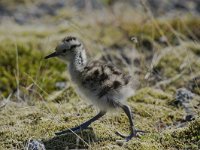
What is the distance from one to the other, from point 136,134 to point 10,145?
1.01m

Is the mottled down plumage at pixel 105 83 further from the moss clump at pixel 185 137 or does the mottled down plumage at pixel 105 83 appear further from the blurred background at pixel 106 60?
the moss clump at pixel 185 137

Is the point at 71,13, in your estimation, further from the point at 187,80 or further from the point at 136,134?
the point at 136,134

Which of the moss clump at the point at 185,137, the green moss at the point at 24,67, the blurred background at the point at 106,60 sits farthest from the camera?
the green moss at the point at 24,67

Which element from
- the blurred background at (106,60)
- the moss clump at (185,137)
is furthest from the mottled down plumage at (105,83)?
the moss clump at (185,137)

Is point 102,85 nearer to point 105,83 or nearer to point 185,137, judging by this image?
point 105,83

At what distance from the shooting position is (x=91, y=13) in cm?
864

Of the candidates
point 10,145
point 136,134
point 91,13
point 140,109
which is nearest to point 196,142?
point 136,134

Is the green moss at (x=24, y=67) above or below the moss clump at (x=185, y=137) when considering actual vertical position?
above

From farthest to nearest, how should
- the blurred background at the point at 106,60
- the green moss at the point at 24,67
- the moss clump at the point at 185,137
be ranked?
the green moss at the point at 24,67 → the blurred background at the point at 106,60 → the moss clump at the point at 185,137

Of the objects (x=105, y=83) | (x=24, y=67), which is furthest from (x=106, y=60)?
(x=105, y=83)

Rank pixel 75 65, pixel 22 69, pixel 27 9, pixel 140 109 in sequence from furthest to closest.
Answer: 1. pixel 27 9
2. pixel 22 69
3. pixel 140 109
4. pixel 75 65

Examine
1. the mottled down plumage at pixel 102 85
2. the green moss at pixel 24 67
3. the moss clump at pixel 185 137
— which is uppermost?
the green moss at pixel 24 67

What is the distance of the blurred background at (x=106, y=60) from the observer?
13.8 ft

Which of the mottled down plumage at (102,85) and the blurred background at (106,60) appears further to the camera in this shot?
the blurred background at (106,60)
